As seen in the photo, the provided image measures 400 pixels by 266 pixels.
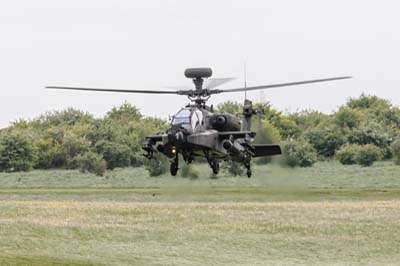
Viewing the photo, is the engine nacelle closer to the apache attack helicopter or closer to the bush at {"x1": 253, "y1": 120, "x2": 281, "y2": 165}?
the apache attack helicopter

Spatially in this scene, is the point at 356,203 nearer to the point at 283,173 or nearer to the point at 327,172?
the point at 327,172

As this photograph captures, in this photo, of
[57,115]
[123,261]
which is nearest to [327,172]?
[123,261]

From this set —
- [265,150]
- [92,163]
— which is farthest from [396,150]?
[265,150]

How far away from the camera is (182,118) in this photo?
39156mm

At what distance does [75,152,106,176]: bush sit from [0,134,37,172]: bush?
11774 mm

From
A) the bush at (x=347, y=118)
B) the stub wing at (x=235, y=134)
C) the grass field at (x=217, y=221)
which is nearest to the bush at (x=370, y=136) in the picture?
the grass field at (x=217, y=221)

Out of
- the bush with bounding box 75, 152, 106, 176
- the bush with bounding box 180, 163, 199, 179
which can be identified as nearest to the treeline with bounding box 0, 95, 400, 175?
the bush with bounding box 75, 152, 106, 176

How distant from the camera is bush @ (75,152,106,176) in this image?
11625cm

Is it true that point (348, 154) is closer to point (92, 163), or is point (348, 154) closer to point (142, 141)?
point (142, 141)

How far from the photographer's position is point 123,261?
6538cm

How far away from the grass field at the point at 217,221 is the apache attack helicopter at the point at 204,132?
39.5ft

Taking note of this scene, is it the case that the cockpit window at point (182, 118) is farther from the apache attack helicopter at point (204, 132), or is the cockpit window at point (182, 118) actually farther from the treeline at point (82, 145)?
the treeline at point (82, 145)

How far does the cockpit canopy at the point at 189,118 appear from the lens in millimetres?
38919

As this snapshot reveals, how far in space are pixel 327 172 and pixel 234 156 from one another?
222 ft
